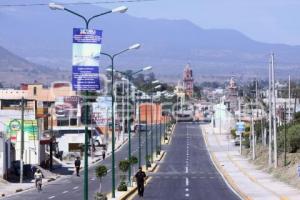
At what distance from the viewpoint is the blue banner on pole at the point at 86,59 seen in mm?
30719

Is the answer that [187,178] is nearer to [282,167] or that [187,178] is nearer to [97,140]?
[282,167]

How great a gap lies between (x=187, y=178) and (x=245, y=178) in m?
5.08

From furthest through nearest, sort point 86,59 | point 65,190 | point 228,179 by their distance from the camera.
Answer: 1. point 228,179
2. point 65,190
3. point 86,59

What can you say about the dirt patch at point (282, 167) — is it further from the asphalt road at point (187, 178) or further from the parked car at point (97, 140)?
the parked car at point (97, 140)

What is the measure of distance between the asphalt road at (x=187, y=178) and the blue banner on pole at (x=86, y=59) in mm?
15834

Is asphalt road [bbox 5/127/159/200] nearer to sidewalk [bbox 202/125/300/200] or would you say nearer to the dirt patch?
sidewalk [bbox 202/125/300/200]

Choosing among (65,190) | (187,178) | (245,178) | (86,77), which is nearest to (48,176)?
(187,178)

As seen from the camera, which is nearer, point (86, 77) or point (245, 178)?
point (86, 77)

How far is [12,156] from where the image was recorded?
245 feet

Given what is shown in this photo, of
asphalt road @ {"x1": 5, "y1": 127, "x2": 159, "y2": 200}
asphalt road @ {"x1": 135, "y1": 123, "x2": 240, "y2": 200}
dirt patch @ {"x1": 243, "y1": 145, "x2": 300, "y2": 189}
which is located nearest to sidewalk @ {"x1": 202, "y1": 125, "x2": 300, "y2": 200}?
dirt patch @ {"x1": 243, "y1": 145, "x2": 300, "y2": 189}

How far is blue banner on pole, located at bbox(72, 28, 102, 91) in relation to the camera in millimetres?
30719

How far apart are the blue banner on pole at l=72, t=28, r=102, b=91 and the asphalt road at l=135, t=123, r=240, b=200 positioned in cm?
1583

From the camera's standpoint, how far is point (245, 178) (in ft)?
224

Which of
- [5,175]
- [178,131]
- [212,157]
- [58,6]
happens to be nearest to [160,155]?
[212,157]
